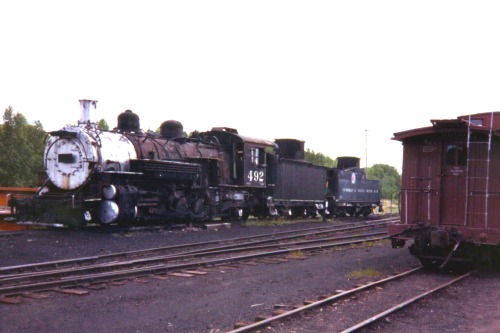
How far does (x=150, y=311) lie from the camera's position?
684 centimetres

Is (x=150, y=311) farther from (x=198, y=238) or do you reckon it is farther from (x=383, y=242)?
(x=383, y=242)

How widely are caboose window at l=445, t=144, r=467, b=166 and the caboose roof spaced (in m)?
0.46

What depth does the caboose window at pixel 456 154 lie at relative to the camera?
10547 mm

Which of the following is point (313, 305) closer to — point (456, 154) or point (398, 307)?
point (398, 307)

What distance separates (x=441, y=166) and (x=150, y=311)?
21.8 feet

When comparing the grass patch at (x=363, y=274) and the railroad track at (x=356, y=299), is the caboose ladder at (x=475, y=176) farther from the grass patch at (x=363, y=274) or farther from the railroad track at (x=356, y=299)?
the grass patch at (x=363, y=274)

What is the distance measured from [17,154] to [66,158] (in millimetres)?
34426

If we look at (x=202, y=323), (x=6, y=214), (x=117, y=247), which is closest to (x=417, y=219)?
(x=202, y=323)

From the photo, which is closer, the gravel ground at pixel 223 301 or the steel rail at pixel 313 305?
the steel rail at pixel 313 305

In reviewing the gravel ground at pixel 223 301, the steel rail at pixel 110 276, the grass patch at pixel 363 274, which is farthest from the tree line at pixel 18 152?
the grass patch at pixel 363 274

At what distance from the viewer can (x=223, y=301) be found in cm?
751

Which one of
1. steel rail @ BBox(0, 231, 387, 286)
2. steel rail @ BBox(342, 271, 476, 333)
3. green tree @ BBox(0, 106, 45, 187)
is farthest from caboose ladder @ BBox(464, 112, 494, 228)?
green tree @ BBox(0, 106, 45, 187)

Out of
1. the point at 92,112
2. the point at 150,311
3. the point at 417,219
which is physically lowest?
the point at 150,311

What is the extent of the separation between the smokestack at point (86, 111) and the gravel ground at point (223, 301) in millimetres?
6367
